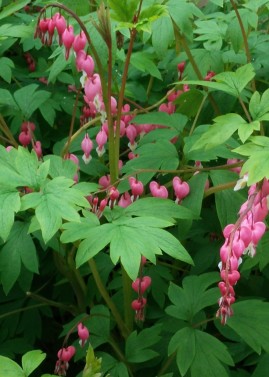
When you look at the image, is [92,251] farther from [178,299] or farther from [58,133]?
[58,133]

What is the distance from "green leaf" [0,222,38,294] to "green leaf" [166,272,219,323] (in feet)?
1.29

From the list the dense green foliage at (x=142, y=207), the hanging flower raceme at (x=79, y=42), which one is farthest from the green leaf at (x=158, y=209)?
the hanging flower raceme at (x=79, y=42)

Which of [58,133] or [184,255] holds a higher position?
[184,255]

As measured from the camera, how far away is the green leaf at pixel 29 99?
2.28 meters

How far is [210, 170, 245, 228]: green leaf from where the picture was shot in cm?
175

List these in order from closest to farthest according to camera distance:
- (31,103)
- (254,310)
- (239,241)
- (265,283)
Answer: (239,241)
(254,310)
(265,283)
(31,103)

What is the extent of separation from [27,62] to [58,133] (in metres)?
0.46

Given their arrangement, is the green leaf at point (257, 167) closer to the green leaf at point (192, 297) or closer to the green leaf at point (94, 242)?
the green leaf at point (94, 242)

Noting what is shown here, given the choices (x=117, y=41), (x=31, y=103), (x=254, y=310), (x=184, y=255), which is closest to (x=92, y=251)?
(x=184, y=255)

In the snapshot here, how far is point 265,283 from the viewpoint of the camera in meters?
2.07

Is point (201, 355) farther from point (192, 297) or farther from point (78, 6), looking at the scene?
point (78, 6)

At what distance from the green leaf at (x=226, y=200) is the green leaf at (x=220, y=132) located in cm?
22

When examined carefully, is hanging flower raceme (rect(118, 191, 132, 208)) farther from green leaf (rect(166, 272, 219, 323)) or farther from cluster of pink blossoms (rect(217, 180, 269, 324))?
cluster of pink blossoms (rect(217, 180, 269, 324))

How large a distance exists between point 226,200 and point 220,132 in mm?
282
